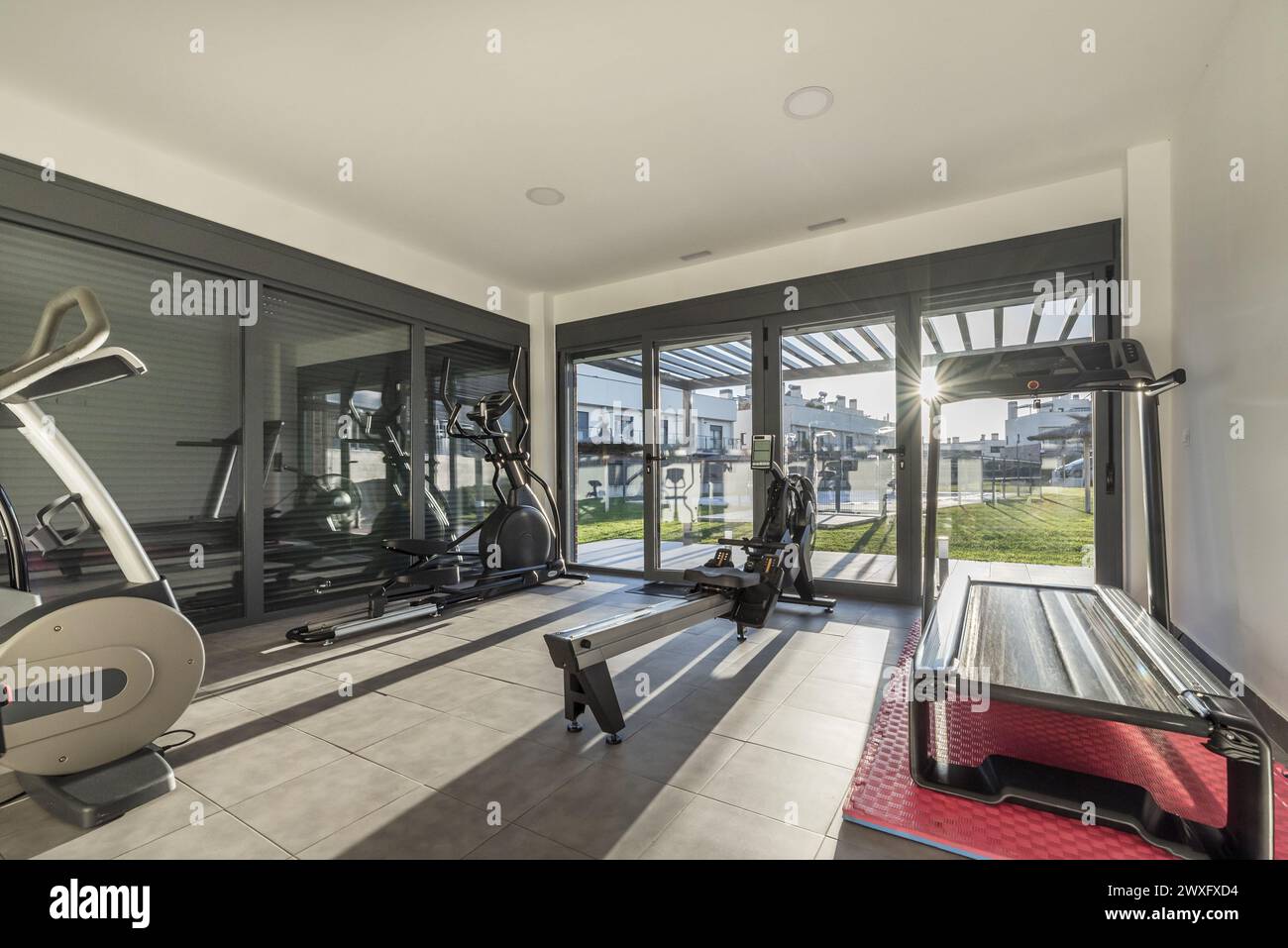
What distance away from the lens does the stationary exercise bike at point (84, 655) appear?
62.6 inches

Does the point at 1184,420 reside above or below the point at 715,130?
below

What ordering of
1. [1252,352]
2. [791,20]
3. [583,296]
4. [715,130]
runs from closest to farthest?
[1252,352]
[791,20]
[715,130]
[583,296]

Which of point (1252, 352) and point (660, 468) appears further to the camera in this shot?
point (660, 468)

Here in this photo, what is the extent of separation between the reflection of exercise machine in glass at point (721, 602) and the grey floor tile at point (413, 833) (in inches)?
21.0

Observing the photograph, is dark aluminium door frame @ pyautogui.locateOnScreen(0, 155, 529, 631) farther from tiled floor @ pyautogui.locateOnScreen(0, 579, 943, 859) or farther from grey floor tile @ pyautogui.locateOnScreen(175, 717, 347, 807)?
grey floor tile @ pyautogui.locateOnScreen(175, 717, 347, 807)

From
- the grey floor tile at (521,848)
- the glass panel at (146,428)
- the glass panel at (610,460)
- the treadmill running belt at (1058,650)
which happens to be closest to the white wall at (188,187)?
the glass panel at (146,428)

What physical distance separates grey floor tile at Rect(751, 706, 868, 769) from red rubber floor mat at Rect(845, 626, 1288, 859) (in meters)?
0.06

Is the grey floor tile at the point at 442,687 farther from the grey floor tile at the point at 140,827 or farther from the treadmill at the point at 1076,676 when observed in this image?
the treadmill at the point at 1076,676

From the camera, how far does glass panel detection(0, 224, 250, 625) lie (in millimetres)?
2971

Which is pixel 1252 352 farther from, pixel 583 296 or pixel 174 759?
pixel 583 296

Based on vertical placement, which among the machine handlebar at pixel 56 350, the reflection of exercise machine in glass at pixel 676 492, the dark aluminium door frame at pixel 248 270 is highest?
the dark aluminium door frame at pixel 248 270

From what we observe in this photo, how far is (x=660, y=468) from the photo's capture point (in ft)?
17.9

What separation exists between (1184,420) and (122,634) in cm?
466
